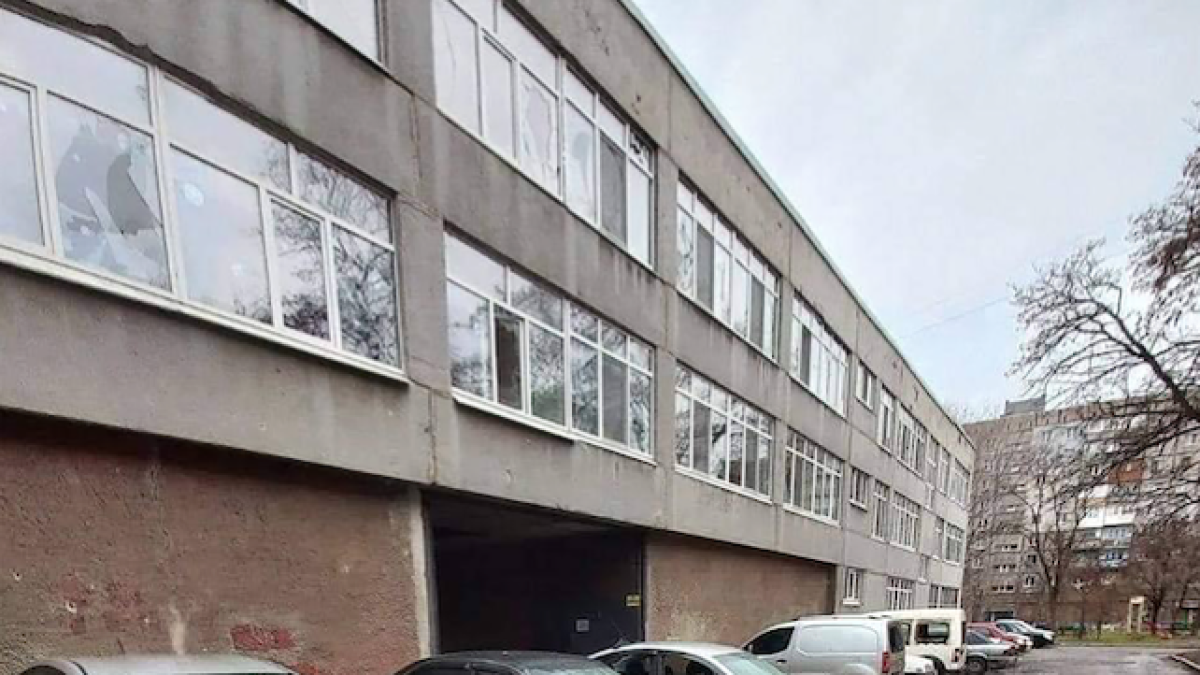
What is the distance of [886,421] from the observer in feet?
102

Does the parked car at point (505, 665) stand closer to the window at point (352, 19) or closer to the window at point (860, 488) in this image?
the window at point (352, 19)

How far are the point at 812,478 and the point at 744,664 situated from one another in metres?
15.0

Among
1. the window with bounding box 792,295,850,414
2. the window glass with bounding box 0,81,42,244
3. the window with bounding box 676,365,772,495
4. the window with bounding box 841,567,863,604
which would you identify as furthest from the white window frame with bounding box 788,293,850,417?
the window glass with bounding box 0,81,42,244

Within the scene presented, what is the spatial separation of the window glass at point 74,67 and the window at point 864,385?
80.9 ft

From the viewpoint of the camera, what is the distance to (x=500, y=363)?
33.1 ft

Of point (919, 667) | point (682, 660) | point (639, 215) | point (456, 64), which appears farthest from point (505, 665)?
point (919, 667)

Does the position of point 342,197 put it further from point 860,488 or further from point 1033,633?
point 1033,633

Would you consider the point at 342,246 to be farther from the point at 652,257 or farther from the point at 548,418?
the point at 652,257

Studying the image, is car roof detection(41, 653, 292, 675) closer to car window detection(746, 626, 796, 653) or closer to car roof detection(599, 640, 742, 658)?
car roof detection(599, 640, 742, 658)

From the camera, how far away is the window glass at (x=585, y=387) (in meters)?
11.7

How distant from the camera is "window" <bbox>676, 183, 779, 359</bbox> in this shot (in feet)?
51.2

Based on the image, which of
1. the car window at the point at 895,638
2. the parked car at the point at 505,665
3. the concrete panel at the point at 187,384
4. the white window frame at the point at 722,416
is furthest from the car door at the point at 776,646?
the parked car at the point at 505,665

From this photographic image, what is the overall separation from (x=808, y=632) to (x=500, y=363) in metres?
7.04

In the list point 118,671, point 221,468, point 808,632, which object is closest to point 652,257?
point 808,632
